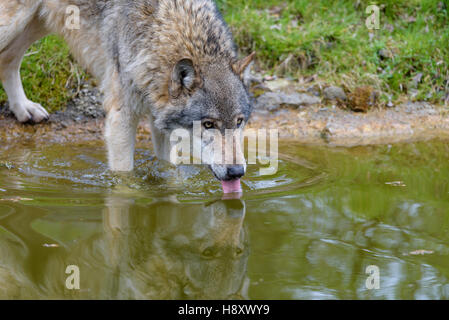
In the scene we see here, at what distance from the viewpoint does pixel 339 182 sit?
162 inches

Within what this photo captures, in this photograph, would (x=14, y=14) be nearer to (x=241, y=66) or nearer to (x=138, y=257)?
(x=241, y=66)

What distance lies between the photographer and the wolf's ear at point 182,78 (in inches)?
146

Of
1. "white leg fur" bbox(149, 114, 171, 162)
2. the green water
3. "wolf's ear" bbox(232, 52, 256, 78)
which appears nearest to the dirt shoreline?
the green water

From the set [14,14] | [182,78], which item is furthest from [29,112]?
[182,78]

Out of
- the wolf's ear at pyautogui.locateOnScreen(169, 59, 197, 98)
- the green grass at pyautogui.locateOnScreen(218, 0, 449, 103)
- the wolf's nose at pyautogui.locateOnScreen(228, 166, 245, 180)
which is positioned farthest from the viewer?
the green grass at pyautogui.locateOnScreen(218, 0, 449, 103)

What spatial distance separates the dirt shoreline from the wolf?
109cm

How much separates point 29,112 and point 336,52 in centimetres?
361

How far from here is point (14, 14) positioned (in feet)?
15.6

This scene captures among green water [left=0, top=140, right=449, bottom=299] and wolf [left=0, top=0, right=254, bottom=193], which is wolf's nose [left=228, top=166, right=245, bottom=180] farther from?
green water [left=0, top=140, right=449, bottom=299]

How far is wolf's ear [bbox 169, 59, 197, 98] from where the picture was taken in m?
3.71

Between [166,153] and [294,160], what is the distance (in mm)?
1123
